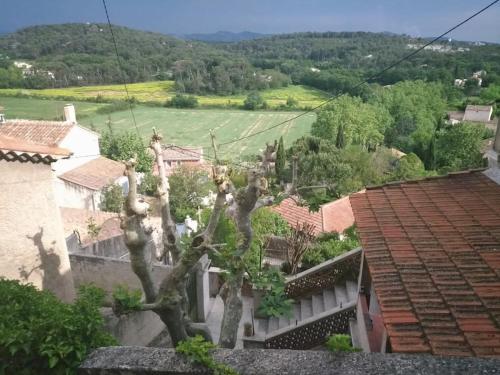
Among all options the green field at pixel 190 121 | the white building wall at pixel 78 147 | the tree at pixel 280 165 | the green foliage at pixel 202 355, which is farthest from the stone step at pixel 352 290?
the green field at pixel 190 121

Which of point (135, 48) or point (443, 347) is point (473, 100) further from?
point (443, 347)

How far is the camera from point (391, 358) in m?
3.08

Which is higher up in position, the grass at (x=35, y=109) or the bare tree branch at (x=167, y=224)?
the bare tree branch at (x=167, y=224)

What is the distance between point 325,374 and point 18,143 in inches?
258

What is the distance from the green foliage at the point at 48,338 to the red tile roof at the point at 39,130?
25.0 meters

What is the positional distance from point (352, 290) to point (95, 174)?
25.7 meters

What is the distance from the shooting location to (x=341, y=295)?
9.23 m

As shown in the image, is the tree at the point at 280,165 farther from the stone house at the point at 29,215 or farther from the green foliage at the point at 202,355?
the green foliage at the point at 202,355

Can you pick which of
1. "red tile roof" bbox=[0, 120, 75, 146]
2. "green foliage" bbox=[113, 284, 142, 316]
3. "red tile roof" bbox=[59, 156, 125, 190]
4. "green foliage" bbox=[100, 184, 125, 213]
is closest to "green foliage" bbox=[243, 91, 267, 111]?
"red tile roof" bbox=[59, 156, 125, 190]

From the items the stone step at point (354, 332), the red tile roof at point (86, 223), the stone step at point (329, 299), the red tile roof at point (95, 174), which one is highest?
the stone step at point (354, 332)

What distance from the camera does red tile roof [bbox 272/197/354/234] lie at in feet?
68.2

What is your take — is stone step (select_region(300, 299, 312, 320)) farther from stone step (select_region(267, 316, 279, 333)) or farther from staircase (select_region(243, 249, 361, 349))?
stone step (select_region(267, 316, 279, 333))

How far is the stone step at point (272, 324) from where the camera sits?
9414mm

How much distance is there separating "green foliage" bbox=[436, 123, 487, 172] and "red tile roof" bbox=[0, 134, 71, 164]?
4190cm
